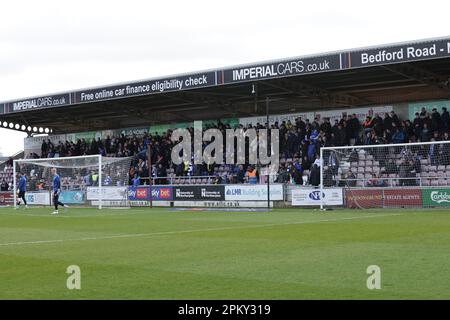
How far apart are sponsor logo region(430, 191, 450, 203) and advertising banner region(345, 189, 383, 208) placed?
2322 mm

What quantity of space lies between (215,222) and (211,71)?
634 inches

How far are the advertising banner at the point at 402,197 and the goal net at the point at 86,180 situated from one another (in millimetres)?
15676

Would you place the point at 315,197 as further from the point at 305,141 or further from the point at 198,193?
the point at 198,193

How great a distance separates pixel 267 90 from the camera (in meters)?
38.6

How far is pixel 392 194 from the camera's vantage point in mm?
27719

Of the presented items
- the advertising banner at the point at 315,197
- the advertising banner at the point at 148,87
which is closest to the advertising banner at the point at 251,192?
the advertising banner at the point at 315,197

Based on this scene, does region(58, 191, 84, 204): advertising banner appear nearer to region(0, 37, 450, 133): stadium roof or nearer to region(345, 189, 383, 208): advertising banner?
region(0, 37, 450, 133): stadium roof

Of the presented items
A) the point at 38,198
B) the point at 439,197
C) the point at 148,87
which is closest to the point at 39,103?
the point at 38,198

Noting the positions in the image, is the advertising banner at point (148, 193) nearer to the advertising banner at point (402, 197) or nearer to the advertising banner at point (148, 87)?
the advertising banner at point (148, 87)

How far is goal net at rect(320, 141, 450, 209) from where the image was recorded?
88.9 ft

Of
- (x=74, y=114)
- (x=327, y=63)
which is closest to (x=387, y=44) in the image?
(x=327, y=63)

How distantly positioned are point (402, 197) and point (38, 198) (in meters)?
23.9

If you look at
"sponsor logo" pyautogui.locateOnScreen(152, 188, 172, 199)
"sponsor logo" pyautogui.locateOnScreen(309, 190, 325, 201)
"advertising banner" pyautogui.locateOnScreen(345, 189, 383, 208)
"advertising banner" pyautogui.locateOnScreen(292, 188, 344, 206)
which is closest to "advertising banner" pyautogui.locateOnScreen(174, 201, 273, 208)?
"sponsor logo" pyautogui.locateOnScreen(152, 188, 172, 199)
